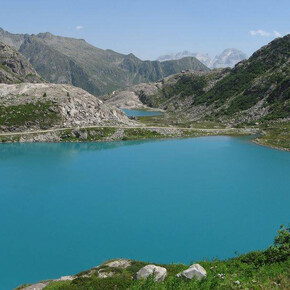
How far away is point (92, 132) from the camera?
132625 millimetres

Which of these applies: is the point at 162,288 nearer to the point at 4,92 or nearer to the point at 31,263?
the point at 31,263

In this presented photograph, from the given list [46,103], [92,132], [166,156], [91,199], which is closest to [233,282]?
[91,199]

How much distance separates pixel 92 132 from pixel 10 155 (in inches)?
1504

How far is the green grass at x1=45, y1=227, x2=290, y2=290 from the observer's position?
A: 20656mm

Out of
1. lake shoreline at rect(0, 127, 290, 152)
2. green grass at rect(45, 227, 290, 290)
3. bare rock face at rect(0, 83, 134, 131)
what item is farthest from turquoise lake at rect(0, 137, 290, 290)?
bare rock face at rect(0, 83, 134, 131)

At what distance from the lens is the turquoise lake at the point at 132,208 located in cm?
4094

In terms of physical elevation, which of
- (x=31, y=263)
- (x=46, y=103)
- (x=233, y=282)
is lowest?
(x=31, y=263)

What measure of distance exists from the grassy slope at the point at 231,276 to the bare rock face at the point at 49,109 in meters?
115

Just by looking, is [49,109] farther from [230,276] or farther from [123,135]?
[230,276]

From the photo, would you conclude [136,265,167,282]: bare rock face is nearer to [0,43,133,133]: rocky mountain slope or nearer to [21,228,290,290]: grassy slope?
[21,228,290,290]: grassy slope

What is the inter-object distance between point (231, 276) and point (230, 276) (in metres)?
0.10

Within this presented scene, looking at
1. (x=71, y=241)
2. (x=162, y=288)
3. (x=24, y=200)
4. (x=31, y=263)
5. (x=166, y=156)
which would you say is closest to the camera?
(x=162, y=288)

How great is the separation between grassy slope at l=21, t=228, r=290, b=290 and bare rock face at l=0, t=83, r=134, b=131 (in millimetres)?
114547

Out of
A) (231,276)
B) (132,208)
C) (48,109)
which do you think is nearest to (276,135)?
(132,208)
